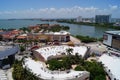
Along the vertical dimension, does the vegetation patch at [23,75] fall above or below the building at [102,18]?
below

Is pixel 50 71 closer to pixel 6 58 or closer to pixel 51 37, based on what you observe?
pixel 6 58

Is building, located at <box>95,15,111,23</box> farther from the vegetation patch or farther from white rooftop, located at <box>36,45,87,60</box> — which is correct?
the vegetation patch

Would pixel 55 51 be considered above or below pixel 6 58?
below

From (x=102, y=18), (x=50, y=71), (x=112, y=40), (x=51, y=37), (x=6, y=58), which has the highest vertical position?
(x=102, y=18)

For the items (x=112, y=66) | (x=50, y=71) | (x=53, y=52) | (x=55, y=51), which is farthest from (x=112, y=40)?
(x=50, y=71)

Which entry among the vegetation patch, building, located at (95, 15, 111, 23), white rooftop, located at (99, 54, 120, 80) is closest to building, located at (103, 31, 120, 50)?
white rooftop, located at (99, 54, 120, 80)

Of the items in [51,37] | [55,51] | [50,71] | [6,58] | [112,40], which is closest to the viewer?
[50,71]

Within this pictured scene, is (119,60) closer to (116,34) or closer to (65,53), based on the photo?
(65,53)

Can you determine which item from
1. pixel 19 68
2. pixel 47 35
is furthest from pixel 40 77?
pixel 47 35

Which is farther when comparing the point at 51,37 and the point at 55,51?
the point at 51,37

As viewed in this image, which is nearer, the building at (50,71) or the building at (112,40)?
the building at (50,71)

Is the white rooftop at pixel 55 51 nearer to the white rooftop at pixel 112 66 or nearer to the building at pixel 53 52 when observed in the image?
the building at pixel 53 52

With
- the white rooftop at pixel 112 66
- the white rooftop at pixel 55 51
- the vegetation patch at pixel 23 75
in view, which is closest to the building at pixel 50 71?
the white rooftop at pixel 55 51
